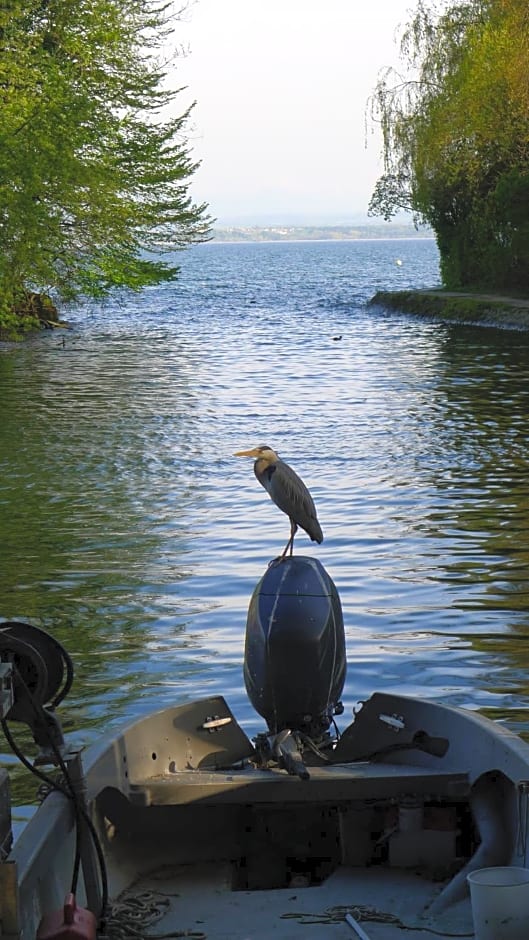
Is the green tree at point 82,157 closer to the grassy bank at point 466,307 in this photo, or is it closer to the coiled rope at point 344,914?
the grassy bank at point 466,307

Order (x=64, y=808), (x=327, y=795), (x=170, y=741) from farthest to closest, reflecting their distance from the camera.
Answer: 1. (x=170, y=741)
2. (x=327, y=795)
3. (x=64, y=808)

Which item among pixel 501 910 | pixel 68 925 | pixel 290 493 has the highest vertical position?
pixel 290 493

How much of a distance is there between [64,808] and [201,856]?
135 centimetres

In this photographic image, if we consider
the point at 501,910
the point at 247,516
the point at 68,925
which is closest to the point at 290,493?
the point at 501,910

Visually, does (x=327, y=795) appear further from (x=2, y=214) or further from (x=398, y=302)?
(x=398, y=302)

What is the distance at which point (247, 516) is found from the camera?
60.0ft

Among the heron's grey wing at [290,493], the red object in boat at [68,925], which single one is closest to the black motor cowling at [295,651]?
the heron's grey wing at [290,493]

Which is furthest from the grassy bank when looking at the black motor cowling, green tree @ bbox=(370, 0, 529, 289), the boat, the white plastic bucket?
the white plastic bucket

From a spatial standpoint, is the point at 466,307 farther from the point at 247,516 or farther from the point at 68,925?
the point at 68,925

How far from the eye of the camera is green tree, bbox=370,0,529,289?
4878 cm

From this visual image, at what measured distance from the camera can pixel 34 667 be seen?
580 centimetres

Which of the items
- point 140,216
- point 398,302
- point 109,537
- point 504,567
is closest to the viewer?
point 504,567

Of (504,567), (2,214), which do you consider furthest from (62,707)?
(2,214)

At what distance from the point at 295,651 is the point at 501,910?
9.21ft
